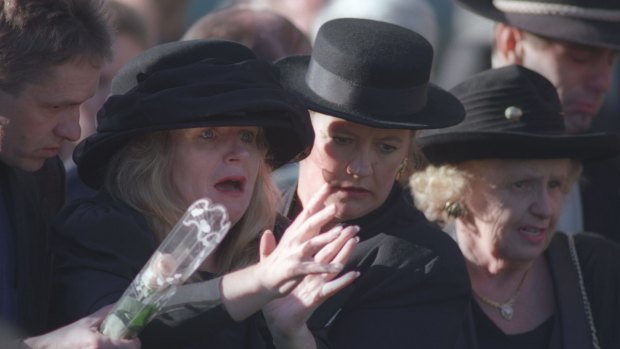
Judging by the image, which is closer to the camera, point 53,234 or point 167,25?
point 53,234

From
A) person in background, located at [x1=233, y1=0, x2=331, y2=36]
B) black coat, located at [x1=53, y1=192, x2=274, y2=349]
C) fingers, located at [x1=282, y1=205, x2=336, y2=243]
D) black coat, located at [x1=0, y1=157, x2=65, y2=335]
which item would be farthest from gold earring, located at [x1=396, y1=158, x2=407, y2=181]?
person in background, located at [x1=233, y1=0, x2=331, y2=36]

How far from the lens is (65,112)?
11.0 ft

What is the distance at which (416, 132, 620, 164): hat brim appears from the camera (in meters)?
4.48

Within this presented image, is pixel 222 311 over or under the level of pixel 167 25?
over

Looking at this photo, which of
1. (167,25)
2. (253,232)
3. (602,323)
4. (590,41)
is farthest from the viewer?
(167,25)

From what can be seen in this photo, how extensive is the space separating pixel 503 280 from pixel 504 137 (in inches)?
19.4

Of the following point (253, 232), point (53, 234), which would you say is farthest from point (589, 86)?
point (53, 234)

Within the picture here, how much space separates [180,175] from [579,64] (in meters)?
2.28

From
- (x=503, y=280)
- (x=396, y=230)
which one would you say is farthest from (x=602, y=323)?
(x=396, y=230)

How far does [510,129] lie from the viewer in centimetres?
454

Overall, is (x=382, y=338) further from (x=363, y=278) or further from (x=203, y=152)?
(x=203, y=152)

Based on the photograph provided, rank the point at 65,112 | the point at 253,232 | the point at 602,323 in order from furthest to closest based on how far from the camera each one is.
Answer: the point at 602,323 < the point at 253,232 < the point at 65,112

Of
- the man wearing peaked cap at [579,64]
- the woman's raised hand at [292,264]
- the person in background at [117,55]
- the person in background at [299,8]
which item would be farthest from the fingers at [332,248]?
the person in background at [299,8]

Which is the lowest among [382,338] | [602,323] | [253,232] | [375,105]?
[602,323]
